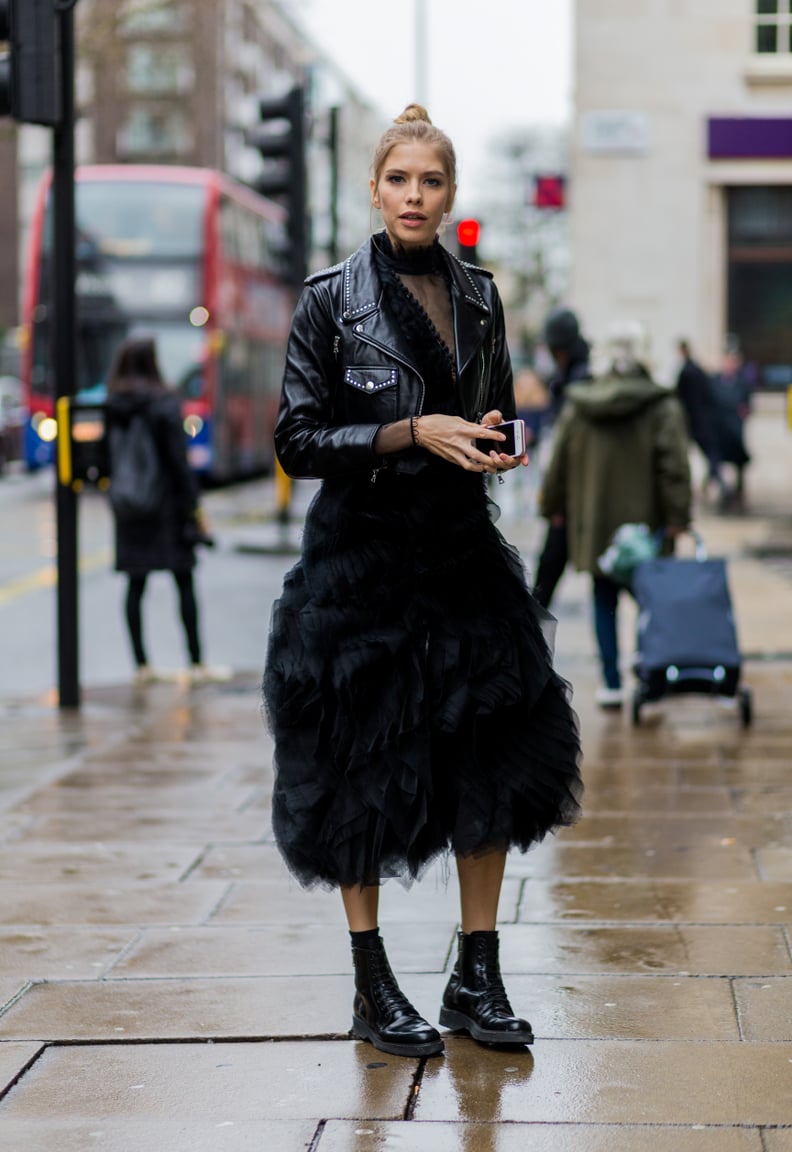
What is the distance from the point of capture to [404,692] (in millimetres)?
3764

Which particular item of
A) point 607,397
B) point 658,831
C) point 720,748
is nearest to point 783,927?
point 658,831

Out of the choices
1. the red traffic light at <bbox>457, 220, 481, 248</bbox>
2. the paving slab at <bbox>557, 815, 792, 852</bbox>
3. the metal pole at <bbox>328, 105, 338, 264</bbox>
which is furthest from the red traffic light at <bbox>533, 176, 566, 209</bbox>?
the paving slab at <bbox>557, 815, 792, 852</bbox>

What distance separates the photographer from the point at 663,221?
24.0m

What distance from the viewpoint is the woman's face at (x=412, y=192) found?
12.3 feet

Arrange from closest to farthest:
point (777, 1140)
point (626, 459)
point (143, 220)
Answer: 1. point (777, 1140)
2. point (626, 459)
3. point (143, 220)

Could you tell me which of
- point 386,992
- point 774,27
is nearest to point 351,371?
point 386,992

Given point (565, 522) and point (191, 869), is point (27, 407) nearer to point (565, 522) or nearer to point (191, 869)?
point (565, 522)

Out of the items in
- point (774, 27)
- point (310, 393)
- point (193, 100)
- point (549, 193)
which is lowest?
point (310, 393)

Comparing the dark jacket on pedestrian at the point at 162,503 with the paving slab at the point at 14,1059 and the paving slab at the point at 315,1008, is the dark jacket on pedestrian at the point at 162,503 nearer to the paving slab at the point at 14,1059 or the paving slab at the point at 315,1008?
the paving slab at the point at 315,1008

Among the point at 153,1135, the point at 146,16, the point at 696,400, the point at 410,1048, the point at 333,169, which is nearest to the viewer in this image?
the point at 153,1135

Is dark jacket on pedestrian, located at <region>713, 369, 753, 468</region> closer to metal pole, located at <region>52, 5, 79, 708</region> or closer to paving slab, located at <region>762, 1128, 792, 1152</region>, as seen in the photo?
metal pole, located at <region>52, 5, 79, 708</region>

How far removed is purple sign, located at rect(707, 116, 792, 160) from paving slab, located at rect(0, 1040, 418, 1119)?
21.4m

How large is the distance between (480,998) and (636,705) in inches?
159

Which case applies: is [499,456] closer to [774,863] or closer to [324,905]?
[324,905]
